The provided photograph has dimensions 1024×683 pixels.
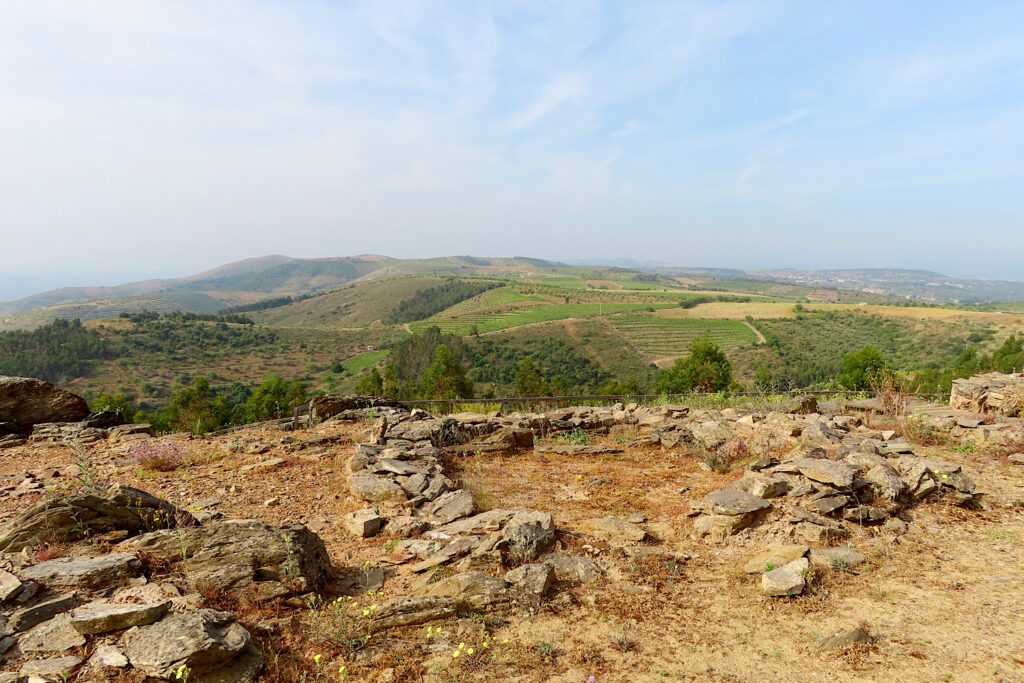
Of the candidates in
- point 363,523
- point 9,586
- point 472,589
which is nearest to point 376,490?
point 363,523

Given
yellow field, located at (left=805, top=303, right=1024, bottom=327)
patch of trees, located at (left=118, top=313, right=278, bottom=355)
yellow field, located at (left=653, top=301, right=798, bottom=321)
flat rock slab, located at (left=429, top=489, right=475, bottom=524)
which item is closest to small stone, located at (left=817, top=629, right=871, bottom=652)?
flat rock slab, located at (left=429, top=489, right=475, bottom=524)

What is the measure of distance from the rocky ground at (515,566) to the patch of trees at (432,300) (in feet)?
508

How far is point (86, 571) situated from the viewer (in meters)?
4.31

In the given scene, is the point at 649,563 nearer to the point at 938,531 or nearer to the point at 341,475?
the point at 938,531

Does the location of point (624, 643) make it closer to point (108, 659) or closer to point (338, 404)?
point (108, 659)

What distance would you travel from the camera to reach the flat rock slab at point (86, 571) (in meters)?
4.23

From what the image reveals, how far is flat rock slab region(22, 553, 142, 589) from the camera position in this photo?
4.23 m

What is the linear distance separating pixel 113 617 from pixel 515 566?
3.71 meters

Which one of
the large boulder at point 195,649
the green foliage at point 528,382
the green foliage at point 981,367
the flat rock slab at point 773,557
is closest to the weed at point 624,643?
the flat rock slab at point 773,557

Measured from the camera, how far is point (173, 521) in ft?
19.2

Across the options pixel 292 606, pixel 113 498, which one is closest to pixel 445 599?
pixel 292 606

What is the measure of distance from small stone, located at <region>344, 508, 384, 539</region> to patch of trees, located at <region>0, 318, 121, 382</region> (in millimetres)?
102288

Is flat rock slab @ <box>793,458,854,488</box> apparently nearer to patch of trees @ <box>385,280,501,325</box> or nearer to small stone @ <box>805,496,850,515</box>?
small stone @ <box>805,496,850,515</box>

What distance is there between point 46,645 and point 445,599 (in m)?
3.10
